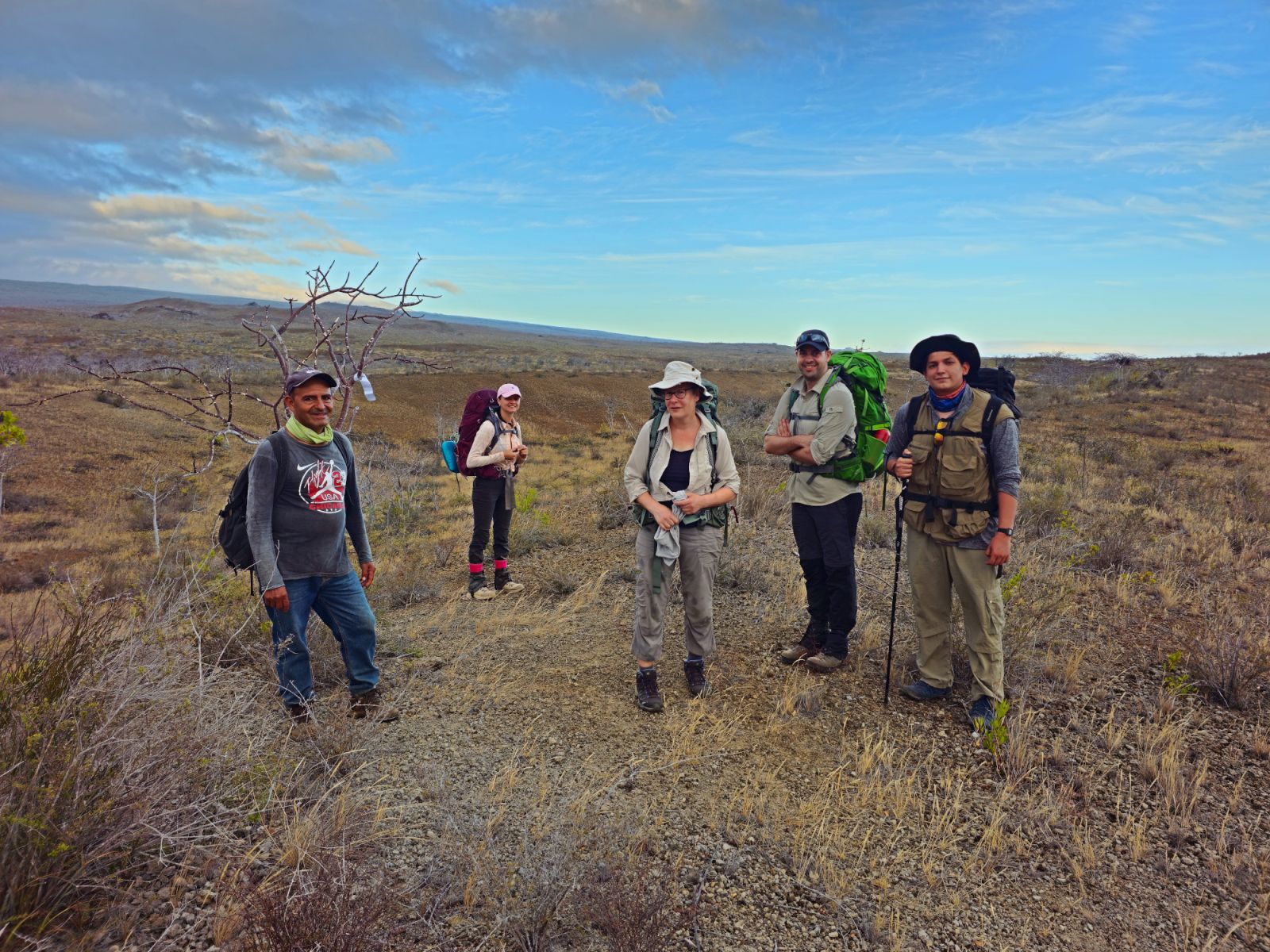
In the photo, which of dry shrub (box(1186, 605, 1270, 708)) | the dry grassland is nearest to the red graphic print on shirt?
the dry grassland

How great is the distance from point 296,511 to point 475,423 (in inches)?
96.5

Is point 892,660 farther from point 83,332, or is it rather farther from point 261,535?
point 83,332

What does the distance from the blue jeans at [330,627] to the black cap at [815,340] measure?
2947 mm

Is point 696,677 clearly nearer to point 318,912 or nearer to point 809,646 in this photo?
point 809,646

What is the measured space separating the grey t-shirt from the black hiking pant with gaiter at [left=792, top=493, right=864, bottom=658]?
8.62ft

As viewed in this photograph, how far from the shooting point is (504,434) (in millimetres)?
5648

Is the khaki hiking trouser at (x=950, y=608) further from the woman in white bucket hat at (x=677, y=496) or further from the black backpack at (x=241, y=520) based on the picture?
the black backpack at (x=241, y=520)

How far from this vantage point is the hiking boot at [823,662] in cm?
437

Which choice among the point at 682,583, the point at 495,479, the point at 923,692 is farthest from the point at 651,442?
the point at 495,479

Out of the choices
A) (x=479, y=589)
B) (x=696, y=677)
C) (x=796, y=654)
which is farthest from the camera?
(x=479, y=589)

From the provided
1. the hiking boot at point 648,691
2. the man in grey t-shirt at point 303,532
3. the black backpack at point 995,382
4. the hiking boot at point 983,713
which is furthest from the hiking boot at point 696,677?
the black backpack at point 995,382

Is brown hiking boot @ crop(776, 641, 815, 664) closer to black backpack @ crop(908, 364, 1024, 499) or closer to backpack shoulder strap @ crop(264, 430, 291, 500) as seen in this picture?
black backpack @ crop(908, 364, 1024, 499)

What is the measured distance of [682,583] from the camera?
384cm

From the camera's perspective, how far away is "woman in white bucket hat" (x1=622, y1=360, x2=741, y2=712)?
359 cm
